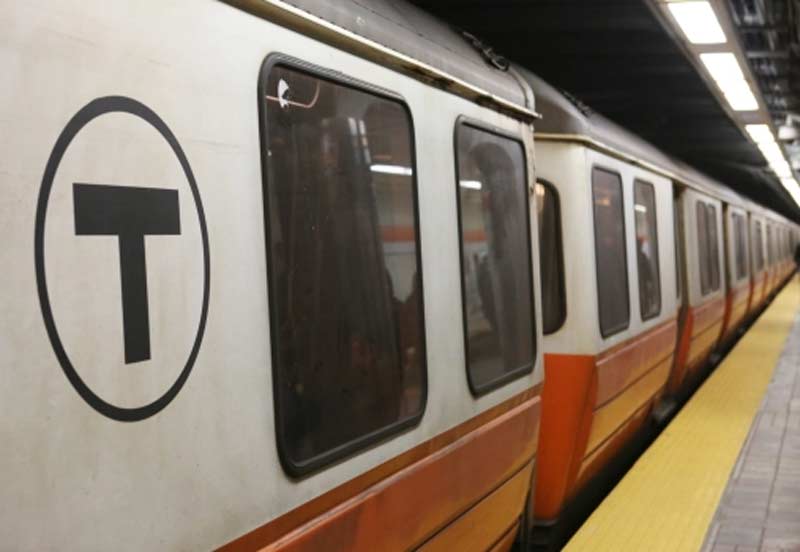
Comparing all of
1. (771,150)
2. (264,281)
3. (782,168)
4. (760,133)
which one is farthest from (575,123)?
(782,168)

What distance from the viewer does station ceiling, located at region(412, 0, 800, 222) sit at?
7.71 m

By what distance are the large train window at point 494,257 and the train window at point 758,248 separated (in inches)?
590

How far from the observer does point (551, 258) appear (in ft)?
17.4

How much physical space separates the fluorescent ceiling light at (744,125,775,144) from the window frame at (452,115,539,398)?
300 inches

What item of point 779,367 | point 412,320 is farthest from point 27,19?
point 779,367

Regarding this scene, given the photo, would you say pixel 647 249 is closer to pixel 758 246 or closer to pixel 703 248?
pixel 703 248

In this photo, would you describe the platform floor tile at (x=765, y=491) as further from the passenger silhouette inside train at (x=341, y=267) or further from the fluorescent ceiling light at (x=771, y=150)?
the fluorescent ceiling light at (x=771, y=150)

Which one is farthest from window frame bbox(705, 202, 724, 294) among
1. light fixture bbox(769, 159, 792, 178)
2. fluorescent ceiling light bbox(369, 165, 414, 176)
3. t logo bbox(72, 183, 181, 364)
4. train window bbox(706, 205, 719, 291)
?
t logo bbox(72, 183, 181, 364)

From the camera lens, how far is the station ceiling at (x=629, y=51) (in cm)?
771

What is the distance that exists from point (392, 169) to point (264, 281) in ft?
2.76

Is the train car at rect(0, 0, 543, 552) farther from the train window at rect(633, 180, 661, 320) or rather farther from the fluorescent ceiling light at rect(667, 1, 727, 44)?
the train window at rect(633, 180, 661, 320)

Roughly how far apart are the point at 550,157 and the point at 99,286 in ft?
12.8

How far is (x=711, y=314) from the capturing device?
1084 cm

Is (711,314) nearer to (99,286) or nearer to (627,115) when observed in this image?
(627,115)
